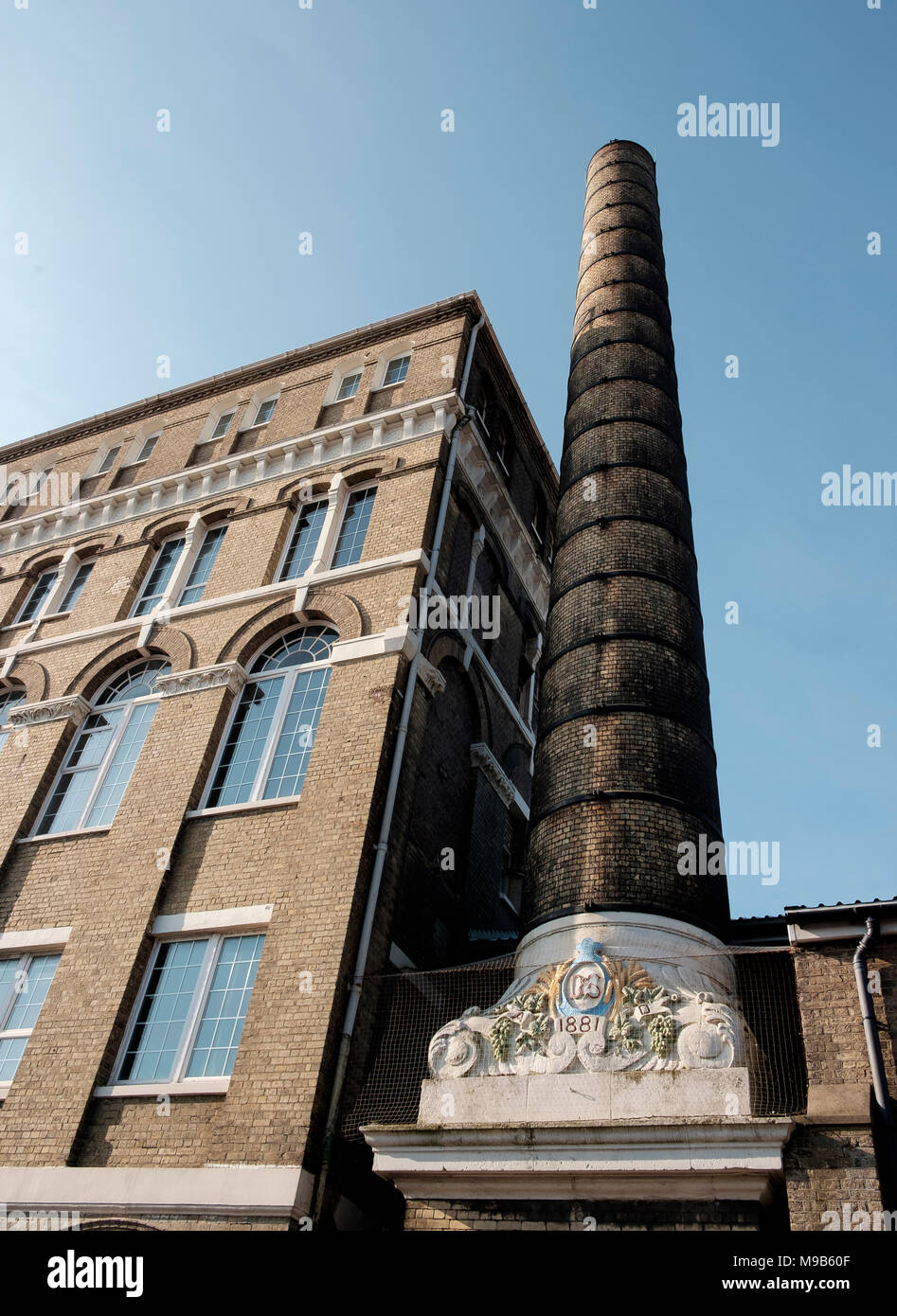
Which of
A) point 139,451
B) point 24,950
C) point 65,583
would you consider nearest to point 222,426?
point 139,451

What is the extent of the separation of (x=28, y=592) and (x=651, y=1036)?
670 inches

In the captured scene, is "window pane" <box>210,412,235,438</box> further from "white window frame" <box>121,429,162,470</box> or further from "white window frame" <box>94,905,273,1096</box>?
"white window frame" <box>94,905,273,1096</box>

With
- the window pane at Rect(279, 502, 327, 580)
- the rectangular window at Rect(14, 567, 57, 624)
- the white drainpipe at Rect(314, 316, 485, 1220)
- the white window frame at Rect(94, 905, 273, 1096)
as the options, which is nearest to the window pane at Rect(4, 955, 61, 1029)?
the white window frame at Rect(94, 905, 273, 1096)

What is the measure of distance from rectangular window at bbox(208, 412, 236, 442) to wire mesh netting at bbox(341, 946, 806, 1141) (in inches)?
559

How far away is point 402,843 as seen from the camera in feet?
47.0

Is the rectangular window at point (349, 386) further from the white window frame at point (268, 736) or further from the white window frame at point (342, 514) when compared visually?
the white window frame at point (268, 736)

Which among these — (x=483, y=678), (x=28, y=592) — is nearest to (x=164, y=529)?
(x=28, y=592)

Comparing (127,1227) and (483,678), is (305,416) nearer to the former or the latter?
(483,678)

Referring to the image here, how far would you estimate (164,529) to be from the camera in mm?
21141

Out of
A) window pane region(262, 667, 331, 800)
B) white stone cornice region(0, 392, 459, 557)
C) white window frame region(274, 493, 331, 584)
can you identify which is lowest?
window pane region(262, 667, 331, 800)

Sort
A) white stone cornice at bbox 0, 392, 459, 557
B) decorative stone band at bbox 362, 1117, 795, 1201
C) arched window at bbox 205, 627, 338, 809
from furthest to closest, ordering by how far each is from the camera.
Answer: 1. white stone cornice at bbox 0, 392, 459, 557
2. arched window at bbox 205, 627, 338, 809
3. decorative stone band at bbox 362, 1117, 795, 1201

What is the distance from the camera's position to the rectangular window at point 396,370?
21.5 m

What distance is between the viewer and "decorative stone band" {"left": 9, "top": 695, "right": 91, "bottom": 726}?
18172 millimetres

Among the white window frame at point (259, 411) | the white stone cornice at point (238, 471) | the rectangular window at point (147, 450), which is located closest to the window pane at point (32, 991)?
the white stone cornice at point (238, 471)
